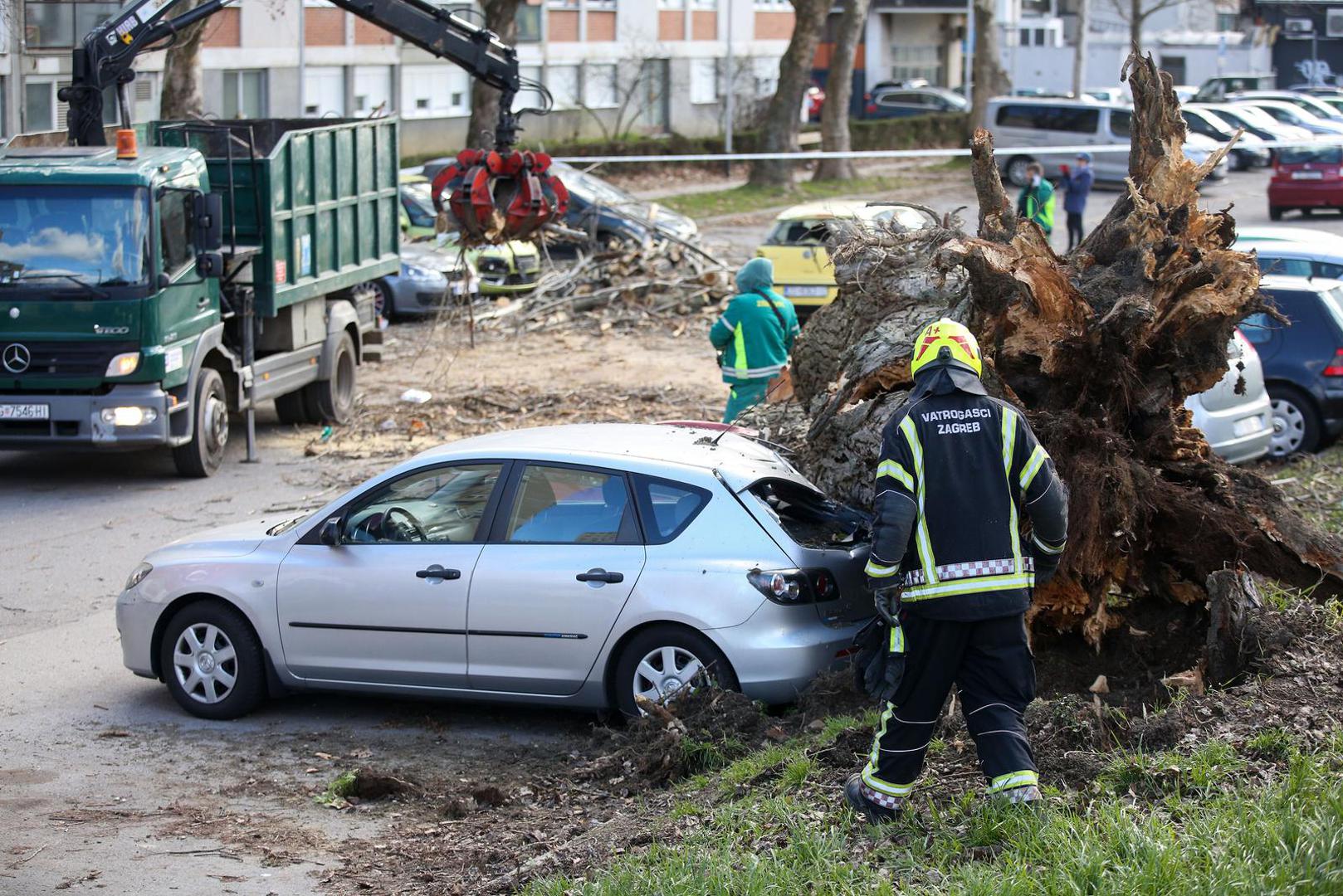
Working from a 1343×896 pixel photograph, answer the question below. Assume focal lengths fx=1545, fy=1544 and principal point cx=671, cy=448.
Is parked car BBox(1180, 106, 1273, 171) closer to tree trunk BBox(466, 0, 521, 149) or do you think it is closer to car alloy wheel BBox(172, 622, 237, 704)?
tree trunk BBox(466, 0, 521, 149)

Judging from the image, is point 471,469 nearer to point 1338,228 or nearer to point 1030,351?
point 1030,351

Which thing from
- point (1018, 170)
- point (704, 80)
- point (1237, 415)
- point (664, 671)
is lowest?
point (664, 671)

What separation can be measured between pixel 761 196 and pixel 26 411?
86.6ft

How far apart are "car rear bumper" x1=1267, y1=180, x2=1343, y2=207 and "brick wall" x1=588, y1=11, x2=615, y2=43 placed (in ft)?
76.7

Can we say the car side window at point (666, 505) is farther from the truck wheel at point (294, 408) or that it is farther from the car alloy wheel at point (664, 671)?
the truck wheel at point (294, 408)

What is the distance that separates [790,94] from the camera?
1494 inches

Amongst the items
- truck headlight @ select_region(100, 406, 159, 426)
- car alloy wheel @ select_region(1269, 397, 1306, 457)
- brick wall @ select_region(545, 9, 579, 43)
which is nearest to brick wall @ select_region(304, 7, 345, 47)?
brick wall @ select_region(545, 9, 579, 43)

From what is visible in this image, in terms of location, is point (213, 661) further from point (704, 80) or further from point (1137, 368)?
point (704, 80)

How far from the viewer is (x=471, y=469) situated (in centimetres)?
773

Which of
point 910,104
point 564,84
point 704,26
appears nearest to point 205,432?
point 564,84

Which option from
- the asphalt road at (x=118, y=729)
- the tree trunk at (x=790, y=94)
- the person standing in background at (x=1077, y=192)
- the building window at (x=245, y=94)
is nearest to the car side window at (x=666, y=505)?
the asphalt road at (x=118, y=729)

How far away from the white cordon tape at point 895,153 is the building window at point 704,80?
7.23 metres

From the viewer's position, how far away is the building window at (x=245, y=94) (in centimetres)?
3666

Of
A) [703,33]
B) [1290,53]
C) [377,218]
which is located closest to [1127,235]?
[377,218]
